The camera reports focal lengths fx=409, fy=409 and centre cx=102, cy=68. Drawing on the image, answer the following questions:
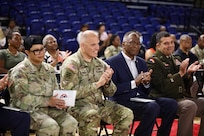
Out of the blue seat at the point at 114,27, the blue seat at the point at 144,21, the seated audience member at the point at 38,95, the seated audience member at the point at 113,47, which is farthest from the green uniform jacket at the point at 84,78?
the blue seat at the point at 144,21

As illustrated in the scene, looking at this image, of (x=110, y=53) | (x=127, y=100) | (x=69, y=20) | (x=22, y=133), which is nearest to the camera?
(x=22, y=133)

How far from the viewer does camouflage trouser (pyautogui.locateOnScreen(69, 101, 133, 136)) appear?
410 centimetres

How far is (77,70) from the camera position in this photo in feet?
13.9

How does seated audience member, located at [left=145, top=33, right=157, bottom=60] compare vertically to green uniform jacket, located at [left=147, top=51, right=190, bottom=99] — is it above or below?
above

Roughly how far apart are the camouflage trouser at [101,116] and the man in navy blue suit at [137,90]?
0.21 meters

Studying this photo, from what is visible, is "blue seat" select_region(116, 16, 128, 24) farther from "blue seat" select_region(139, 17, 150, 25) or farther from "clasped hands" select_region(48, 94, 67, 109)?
"clasped hands" select_region(48, 94, 67, 109)

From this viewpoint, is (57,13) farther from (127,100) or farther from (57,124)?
(57,124)

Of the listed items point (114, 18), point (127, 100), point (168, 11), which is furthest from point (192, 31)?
point (127, 100)

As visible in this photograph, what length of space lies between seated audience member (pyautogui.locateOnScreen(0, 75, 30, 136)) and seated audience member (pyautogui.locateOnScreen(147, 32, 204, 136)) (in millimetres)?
1859

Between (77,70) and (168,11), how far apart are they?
37.4ft

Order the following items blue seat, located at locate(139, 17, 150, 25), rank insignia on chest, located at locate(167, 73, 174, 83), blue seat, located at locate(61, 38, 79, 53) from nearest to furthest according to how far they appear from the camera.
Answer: rank insignia on chest, located at locate(167, 73, 174, 83) → blue seat, located at locate(61, 38, 79, 53) → blue seat, located at locate(139, 17, 150, 25)

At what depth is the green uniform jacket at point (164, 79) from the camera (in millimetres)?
4922

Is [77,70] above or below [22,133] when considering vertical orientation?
above

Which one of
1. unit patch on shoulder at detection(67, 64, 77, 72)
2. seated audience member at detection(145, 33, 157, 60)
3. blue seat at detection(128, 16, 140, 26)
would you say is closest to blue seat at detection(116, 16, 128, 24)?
blue seat at detection(128, 16, 140, 26)
